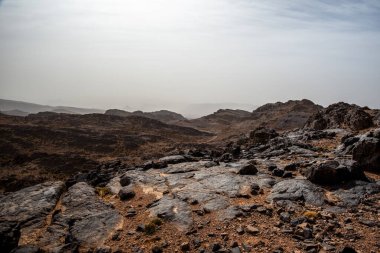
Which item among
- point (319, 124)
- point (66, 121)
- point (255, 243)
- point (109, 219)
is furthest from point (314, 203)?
point (66, 121)

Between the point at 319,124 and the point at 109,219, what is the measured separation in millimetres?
25183

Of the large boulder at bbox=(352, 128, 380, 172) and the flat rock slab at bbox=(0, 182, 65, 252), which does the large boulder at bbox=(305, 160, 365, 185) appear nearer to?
the large boulder at bbox=(352, 128, 380, 172)

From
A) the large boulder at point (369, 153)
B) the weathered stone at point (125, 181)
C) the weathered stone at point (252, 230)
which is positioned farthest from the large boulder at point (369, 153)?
the weathered stone at point (125, 181)

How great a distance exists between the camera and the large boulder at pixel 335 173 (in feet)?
43.6

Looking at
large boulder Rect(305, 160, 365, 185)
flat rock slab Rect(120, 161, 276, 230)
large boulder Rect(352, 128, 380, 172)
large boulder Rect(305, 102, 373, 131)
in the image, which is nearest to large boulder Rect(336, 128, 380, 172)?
large boulder Rect(352, 128, 380, 172)

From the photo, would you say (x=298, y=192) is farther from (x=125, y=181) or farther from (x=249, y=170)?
(x=125, y=181)

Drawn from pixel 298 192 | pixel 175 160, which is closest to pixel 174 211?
pixel 298 192

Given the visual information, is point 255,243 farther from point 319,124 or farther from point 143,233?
point 319,124

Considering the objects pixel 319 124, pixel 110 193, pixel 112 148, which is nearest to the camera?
pixel 110 193

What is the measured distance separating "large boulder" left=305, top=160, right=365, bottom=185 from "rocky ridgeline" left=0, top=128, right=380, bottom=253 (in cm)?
4

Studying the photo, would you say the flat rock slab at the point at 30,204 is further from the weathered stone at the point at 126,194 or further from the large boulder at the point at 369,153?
the large boulder at the point at 369,153

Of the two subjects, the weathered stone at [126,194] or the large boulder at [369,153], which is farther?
the large boulder at [369,153]

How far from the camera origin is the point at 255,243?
9.53 m

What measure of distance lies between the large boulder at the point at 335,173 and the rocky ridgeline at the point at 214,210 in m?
0.04
